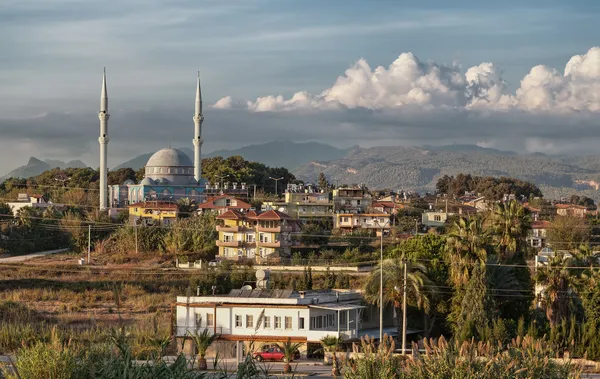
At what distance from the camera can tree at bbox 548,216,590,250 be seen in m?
81.9

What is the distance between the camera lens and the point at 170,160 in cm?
11681

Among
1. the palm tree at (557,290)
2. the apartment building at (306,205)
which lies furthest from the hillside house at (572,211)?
the palm tree at (557,290)

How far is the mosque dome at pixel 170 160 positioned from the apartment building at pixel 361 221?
100 ft

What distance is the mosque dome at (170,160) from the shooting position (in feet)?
382

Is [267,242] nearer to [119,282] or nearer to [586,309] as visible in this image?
[119,282]

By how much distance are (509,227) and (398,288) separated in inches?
309

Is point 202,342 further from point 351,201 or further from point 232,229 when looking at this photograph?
point 351,201

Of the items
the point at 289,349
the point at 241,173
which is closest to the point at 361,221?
the point at 241,173

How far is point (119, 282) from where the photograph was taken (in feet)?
224

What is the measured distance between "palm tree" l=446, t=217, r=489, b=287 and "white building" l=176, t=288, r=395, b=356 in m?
4.64

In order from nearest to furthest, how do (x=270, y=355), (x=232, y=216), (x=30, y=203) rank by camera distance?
(x=270, y=355) < (x=232, y=216) < (x=30, y=203)

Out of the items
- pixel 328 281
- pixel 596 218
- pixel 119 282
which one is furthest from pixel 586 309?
pixel 596 218

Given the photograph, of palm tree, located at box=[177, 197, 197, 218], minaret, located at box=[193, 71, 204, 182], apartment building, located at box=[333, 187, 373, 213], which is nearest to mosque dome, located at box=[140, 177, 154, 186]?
minaret, located at box=[193, 71, 204, 182]

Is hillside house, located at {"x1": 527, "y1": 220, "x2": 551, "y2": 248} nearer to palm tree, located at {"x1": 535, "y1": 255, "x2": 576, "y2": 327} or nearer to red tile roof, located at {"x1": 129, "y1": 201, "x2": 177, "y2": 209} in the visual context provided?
red tile roof, located at {"x1": 129, "y1": 201, "x2": 177, "y2": 209}
